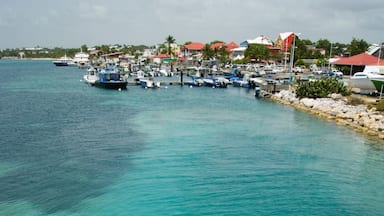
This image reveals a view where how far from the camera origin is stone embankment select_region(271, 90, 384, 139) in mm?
26100

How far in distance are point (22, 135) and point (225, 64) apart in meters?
79.4

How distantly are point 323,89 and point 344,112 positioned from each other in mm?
7763

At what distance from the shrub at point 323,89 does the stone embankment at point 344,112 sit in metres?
1.13

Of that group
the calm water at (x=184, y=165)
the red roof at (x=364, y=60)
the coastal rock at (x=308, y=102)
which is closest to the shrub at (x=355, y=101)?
the coastal rock at (x=308, y=102)

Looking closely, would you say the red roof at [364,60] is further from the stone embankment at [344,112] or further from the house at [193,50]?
the house at [193,50]

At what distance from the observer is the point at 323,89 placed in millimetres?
37938

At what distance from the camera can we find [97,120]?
29.6m

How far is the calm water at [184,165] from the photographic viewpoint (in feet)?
45.2

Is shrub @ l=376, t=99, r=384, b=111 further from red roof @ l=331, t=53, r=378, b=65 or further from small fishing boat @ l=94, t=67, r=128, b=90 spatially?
small fishing boat @ l=94, t=67, r=128, b=90

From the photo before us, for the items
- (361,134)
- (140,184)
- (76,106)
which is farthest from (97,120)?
(361,134)

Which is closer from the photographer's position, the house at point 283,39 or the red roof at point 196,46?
the house at point 283,39

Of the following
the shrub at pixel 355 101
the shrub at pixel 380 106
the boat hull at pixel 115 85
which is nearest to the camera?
the shrub at pixel 380 106

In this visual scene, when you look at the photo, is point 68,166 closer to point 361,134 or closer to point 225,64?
point 361,134

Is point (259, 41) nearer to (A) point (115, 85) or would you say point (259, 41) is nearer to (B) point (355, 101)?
(A) point (115, 85)
